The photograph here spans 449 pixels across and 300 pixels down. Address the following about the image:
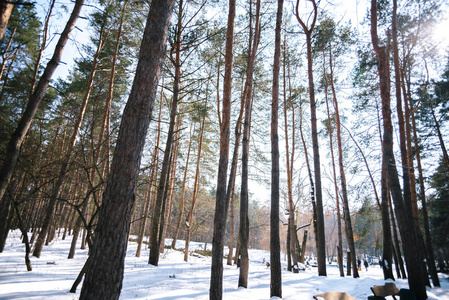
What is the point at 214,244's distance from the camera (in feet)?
16.0

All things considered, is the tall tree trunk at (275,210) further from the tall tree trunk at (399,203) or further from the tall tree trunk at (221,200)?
the tall tree trunk at (399,203)

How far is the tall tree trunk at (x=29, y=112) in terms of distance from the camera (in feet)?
14.0

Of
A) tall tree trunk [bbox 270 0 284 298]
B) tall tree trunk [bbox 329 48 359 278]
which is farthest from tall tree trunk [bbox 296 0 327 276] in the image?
tall tree trunk [bbox 270 0 284 298]

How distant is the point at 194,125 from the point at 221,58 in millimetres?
5343

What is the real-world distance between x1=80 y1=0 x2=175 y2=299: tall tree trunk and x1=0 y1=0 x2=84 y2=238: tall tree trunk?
3236 mm

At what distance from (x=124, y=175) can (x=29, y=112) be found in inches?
152

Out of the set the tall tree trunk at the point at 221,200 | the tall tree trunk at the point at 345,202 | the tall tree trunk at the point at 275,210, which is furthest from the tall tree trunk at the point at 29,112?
the tall tree trunk at the point at 345,202

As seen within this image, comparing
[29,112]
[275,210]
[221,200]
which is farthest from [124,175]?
[275,210]

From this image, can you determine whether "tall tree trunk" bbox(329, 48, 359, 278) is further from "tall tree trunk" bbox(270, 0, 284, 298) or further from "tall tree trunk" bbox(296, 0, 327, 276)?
"tall tree trunk" bbox(270, 0, 284, 298)

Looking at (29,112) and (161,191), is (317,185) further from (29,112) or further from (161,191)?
(29,112)

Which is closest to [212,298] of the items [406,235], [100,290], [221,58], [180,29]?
[100,290]

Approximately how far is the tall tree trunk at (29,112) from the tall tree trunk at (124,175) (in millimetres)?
3236

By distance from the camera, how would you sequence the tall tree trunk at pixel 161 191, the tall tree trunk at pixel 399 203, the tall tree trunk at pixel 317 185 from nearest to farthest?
the tall tree trunk at pixel 399 203
the tall tree trunk at pixel 161 191
the tall tree trunk at pixel 317 185

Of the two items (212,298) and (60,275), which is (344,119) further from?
(60,275)
